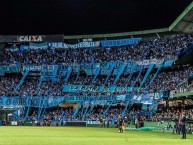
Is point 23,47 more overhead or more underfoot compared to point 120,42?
more underfoot

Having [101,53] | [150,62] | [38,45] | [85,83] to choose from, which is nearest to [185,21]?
[150,62]

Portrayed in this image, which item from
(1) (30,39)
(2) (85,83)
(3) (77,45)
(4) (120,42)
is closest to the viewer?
(2) (85,83)

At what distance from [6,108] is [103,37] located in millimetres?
29863

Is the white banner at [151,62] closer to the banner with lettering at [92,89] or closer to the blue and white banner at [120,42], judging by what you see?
the banner with lettering at [92,89]

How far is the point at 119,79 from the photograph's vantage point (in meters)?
87.8

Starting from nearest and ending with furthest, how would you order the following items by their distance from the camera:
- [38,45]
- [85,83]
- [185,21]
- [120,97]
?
[185,21] → [120,97] → [85,83] → [38,45]

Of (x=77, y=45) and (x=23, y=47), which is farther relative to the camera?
(x=23, y=47)

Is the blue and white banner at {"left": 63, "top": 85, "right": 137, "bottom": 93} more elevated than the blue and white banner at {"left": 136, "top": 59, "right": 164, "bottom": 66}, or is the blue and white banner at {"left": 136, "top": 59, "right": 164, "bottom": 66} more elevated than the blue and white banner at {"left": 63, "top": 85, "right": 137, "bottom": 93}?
the blue and white banner at {"left": 136, "top": 59, "right": 164, "bottom": 66}

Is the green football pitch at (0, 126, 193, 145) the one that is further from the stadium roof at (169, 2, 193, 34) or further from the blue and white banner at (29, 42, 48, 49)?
the blue and white banner at (29, 42, 48, 49)

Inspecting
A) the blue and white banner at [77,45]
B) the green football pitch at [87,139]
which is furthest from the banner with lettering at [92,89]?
the green football pitch at [87,139]

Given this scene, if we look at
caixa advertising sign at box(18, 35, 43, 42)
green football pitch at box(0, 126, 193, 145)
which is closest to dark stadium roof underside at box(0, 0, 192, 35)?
caixa advertising sign at box(18, 35, 43, 42)

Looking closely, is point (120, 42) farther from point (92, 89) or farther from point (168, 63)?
point (168, 63)

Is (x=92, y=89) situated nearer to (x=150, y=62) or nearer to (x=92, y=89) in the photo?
(x=92, y=89)

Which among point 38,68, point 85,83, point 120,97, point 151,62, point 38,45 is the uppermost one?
point 38,45
